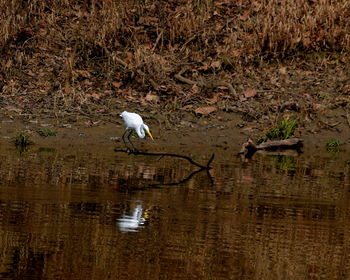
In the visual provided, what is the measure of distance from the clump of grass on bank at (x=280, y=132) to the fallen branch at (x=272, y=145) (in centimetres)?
19

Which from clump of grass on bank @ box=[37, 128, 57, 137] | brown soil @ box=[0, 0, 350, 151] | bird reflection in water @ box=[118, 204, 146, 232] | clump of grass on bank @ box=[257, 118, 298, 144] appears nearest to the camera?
bird reflection in water @ box=[118, 204, 146, 232]

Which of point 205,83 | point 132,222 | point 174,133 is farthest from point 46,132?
point 132,222

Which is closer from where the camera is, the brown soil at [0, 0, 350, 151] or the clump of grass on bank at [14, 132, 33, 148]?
the clump of grass on bank at [14, 132, 33, 148]

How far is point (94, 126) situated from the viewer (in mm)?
16219

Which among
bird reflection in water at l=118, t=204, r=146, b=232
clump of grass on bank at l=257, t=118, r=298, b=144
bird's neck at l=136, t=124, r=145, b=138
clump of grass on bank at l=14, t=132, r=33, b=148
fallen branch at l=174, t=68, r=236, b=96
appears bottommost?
bird reflection in water at l=118, t=204, r=146, b=232

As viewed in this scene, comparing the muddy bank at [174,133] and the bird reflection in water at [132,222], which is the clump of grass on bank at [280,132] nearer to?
the muddy bank at [174,133]

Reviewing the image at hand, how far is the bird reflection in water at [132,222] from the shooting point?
841cm

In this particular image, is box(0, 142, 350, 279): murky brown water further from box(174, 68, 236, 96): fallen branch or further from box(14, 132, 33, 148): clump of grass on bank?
box(174, 68, 236, 96): fallen branch

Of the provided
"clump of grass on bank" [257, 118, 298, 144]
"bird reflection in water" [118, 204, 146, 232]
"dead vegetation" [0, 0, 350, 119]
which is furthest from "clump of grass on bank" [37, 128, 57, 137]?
"bird reflection in water" [118, 204, 146, 232]

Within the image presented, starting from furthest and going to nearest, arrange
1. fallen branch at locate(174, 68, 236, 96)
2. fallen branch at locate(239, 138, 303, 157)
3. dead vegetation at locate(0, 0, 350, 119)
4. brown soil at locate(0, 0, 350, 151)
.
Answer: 1. fallen branch at locate(174, 68, 236, 96)
2. dead vegetation at locate(0, 0, 350, 119)
3. brown soil at locate(0, 0, 350, 151)
4. fallen branch at locate(239, 138, 303, 157)

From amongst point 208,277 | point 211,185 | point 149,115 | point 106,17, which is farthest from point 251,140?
point 208,277

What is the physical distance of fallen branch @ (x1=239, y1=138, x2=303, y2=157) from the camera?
15.2 meters

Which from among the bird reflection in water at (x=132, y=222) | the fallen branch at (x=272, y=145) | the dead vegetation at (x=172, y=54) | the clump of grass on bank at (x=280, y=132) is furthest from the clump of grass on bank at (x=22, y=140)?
the bird reflection in water at (x=132, y=222)

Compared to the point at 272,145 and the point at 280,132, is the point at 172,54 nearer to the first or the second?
the point at 280,132
